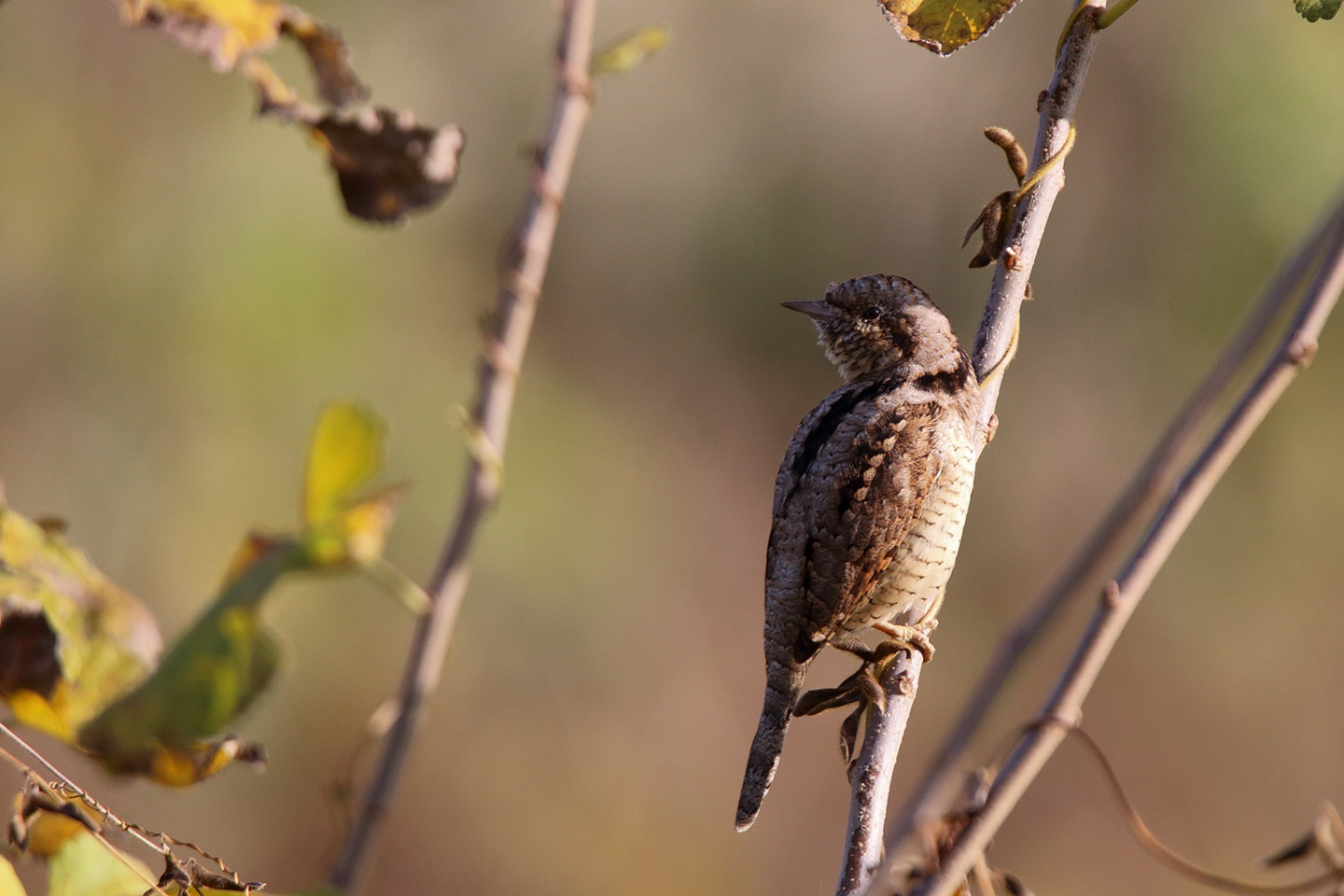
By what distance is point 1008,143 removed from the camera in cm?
178

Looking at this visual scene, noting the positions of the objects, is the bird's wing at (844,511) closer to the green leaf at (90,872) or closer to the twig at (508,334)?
the twig at (508,334)

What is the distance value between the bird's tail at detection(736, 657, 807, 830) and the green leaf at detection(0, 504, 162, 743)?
108cm

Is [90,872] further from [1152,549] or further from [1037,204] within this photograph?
[1037,204]

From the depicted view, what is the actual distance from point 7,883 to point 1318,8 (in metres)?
1.66

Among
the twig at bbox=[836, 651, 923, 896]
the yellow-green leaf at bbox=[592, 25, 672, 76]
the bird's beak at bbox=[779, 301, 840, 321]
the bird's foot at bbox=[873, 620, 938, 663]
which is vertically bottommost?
the twig at bbox=[836, 651, 923, 896]

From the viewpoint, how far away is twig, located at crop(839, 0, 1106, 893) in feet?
5.78

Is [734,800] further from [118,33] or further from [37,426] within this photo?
[118,33]

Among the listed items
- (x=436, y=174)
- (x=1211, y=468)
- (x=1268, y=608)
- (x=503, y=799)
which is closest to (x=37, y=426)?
(x=503, y=799)

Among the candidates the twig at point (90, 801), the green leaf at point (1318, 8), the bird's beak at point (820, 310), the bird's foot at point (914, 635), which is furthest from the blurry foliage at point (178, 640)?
the bird's beak at point (820, 310)

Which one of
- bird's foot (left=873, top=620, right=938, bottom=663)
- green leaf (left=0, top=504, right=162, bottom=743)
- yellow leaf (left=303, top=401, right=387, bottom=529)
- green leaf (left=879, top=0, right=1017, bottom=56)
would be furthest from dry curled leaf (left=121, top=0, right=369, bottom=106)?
bird's foot (left=873, top=620, right=938, bottom=663)

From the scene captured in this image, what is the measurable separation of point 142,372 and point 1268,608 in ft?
23.3

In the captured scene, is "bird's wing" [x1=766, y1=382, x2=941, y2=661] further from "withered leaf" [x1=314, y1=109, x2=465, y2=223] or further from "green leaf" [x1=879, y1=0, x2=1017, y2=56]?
"withered leaf" [x1=314, y1=109, x2=465, y2=223]

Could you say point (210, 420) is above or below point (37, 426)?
above

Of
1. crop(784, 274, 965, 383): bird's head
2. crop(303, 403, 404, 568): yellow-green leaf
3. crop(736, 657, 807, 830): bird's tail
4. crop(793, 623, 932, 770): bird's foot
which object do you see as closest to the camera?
crop(303, 403, 404, 568): yellow-green leaf
